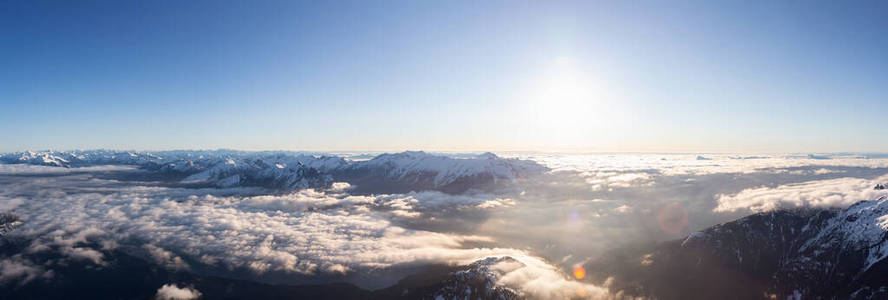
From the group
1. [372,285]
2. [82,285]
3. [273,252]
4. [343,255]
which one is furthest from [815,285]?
[82,285]

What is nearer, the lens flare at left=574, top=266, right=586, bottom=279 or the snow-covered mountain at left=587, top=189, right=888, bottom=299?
the snow-covered mountain at left=587, top=189, right=888, bottom=299

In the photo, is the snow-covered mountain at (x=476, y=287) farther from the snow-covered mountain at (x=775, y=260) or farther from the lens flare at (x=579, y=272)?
the snow-covered mountain at (x=775, y=260)

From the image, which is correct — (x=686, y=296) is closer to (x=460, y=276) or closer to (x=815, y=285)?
(x=815, y=285)

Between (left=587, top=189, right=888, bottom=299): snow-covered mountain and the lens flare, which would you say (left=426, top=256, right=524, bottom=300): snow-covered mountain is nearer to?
the lens flare

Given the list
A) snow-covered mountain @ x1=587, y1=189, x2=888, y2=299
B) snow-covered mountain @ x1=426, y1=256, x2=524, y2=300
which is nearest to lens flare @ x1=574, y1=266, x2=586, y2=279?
snow-covered mountain @ x1=587, y1=189, x2=888, y2=299

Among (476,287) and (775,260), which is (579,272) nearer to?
(476,287)

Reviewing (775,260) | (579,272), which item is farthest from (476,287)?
(775,260)
